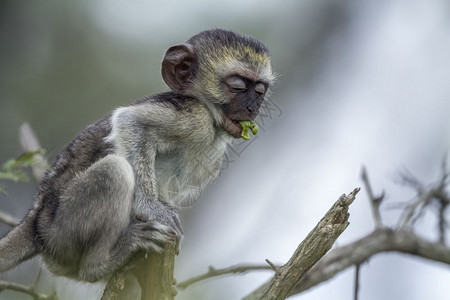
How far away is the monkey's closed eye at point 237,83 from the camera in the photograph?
375 inches

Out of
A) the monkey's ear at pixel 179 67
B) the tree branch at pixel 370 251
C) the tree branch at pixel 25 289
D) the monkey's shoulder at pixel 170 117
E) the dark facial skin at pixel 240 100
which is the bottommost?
the tree branch at pixel 25 289

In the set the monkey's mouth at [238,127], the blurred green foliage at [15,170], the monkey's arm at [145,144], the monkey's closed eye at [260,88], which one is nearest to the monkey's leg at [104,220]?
the monkey's arm at [145,144]

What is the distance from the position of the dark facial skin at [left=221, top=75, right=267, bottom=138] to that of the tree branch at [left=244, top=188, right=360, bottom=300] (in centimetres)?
235

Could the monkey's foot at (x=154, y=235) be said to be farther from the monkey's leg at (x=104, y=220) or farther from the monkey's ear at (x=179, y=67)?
the monkey's ear at (x=179, y=67)

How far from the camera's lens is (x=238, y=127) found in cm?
943

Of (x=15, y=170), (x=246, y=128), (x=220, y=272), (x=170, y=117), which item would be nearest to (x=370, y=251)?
(x=220, y=272)

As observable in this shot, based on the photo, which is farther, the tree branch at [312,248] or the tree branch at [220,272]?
the tree branch at [220,272]

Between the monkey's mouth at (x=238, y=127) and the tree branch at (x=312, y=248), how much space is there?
90.8 inches

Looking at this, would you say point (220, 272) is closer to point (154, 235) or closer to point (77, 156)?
point (154, 235)

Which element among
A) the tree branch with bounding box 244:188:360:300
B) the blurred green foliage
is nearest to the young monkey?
the blurred green foliage

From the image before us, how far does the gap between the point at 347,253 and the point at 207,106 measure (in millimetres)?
2355

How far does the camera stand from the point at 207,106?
9.59 metres

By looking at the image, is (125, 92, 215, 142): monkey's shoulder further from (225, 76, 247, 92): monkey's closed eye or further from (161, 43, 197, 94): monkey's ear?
(225, 76, 247, 92): monkey's closed eye

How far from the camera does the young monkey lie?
8.56m
